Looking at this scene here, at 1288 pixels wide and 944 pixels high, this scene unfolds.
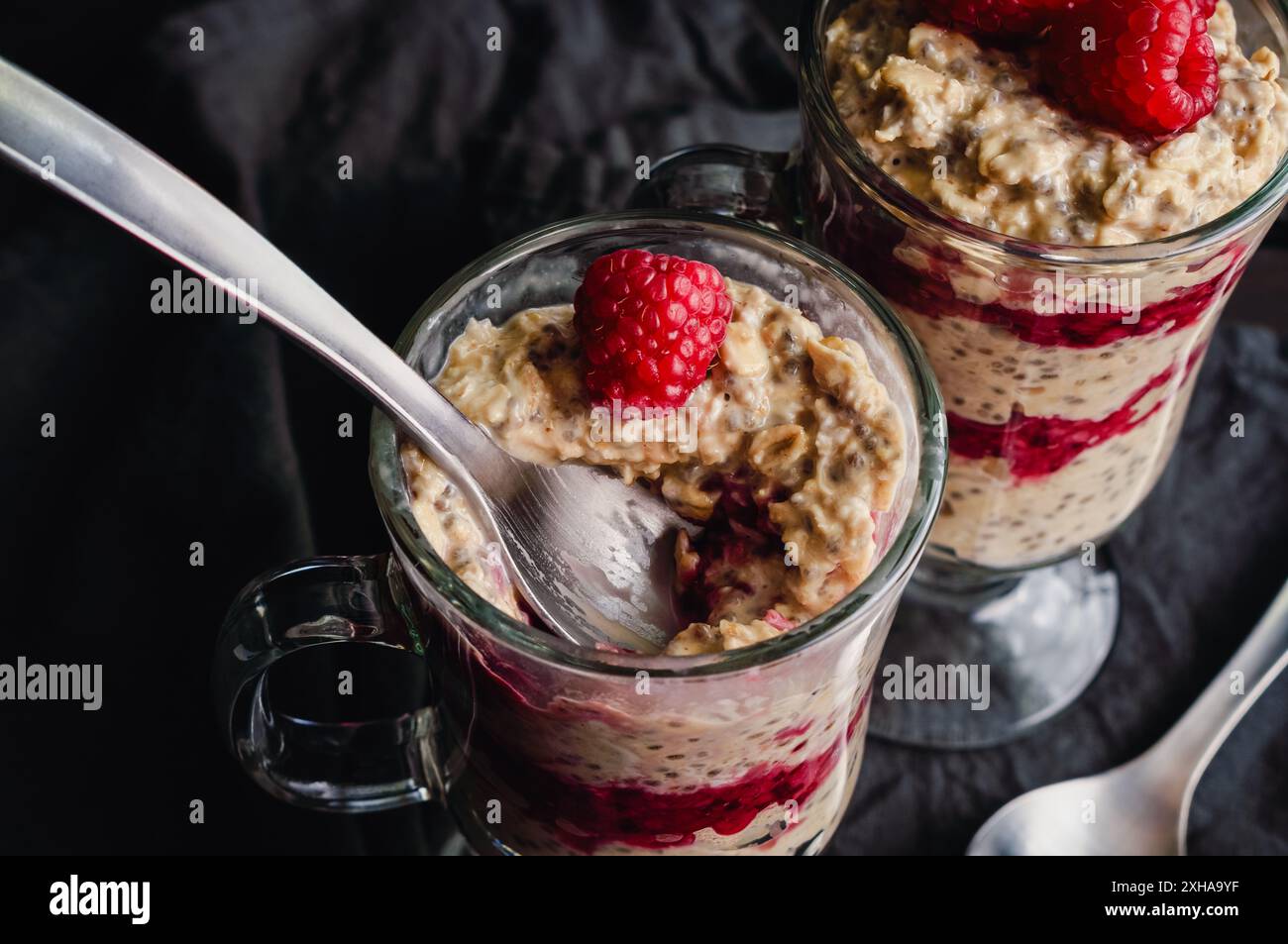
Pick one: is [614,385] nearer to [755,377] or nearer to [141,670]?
[755,377]

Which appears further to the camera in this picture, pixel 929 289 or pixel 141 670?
pixel 141 670

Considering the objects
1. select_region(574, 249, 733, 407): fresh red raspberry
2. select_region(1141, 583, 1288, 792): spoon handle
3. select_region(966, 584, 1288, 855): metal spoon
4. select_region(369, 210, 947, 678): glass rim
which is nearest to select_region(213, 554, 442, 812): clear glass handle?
select_region(369, 210, 947, 678): glass rim

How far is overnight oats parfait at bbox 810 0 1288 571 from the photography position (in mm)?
1281

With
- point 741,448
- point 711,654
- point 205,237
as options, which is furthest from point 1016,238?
point 205,237

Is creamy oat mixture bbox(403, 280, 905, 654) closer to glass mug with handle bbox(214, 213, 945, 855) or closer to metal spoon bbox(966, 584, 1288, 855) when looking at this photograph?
glass mug with handle bbox(214, 213, 945, 855)

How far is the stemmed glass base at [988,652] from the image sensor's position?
1.83m

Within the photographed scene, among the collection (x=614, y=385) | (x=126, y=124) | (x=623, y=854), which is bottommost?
(x=623, y=854)

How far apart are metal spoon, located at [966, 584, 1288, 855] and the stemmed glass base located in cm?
11

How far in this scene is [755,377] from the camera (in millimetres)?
1207

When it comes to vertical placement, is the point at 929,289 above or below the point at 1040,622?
above

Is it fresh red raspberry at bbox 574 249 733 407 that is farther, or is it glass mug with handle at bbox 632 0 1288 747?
glass mug with handle at bbox 632 0 1288 747

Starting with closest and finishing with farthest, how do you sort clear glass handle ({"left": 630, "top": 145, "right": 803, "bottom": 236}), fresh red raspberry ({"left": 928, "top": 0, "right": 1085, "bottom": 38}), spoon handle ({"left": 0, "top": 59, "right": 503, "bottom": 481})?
1. spoon handle ({"left": 0, "top": 59, "right": 503, "bottom": 481})
2. fresh red raspberry ({"left": 928, "top": 0, "right": 1085, "bottom": 38})
3. clear glass handle ({"left": 630, "top": 145, "right": 803, "bottom": 236})
